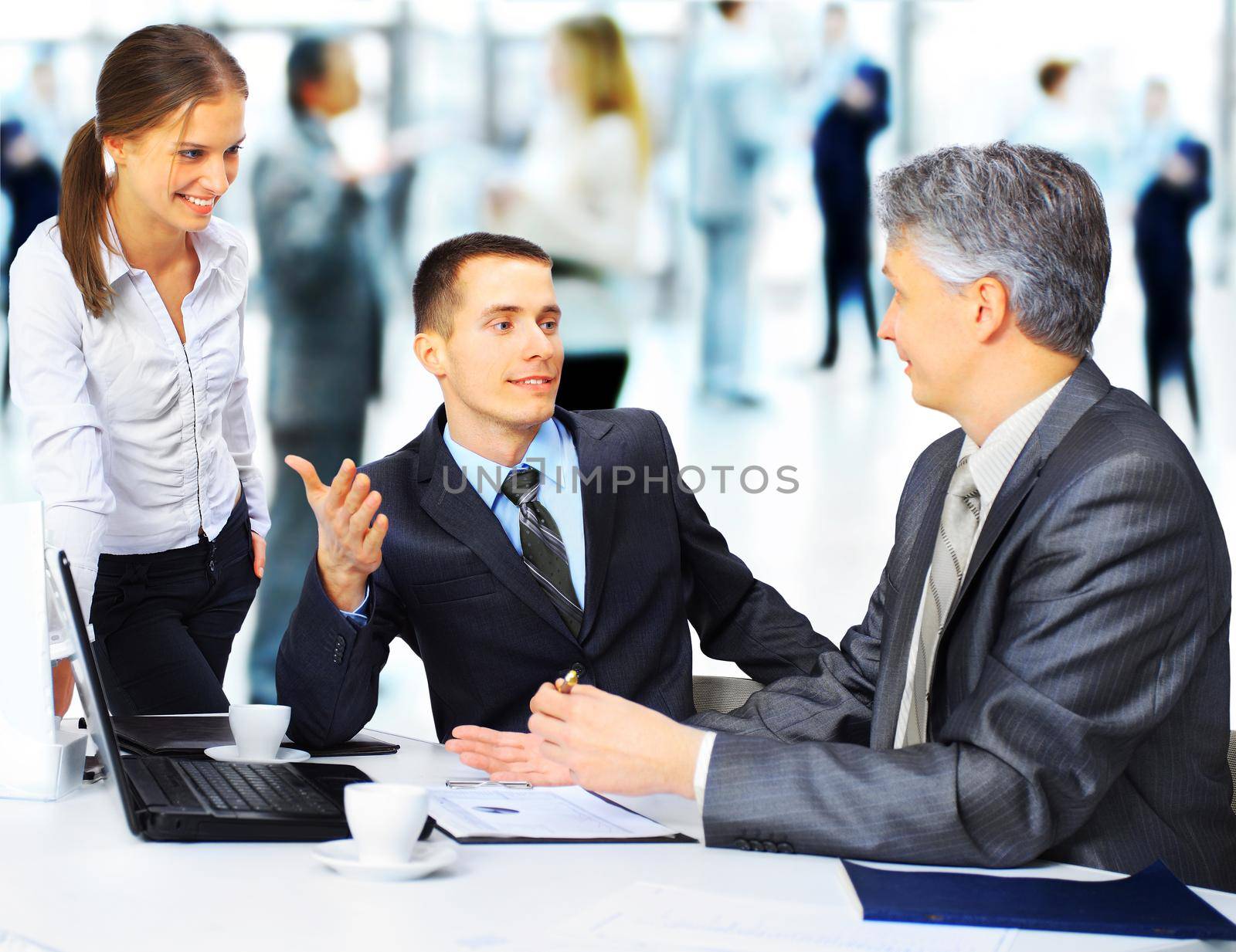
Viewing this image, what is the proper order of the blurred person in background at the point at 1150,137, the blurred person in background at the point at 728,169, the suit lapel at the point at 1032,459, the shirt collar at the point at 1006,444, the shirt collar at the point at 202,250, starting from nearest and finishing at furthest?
the suit lapel at the point at 1032,459 → the shirt collar at the point at 1006,444 → the shirt collar at the point at 202,250 → the blurred person in background at the point at 1150,137 → the blurred person in background at the point at 728,169

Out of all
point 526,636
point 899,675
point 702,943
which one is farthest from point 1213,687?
point 526,636

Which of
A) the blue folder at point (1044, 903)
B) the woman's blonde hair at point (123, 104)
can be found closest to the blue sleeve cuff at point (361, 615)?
the woman's blonde hair at point (123, 104)

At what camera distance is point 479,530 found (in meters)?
2.16

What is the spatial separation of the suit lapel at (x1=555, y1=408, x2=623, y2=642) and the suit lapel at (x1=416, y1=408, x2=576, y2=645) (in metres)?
0.08

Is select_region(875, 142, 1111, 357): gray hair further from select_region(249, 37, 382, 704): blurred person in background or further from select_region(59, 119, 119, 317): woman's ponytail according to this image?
select_region(249, 37, 382, 704): blurred person in background

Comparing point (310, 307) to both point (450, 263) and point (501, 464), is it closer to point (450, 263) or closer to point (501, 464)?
point (450, 263)

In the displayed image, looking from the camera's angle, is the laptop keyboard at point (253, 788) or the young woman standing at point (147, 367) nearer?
the laptop keyboard at point (253, 788)

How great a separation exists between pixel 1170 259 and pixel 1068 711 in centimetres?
400

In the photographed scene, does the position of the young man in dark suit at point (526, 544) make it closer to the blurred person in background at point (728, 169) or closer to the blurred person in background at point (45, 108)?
the blurred person in background at point (728, 169)

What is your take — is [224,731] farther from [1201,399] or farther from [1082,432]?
[1201,399]

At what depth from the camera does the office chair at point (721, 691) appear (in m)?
2.16

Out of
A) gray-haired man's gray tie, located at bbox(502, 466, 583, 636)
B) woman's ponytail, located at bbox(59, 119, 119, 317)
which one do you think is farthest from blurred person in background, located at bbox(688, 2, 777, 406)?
woman's ponytail, located at bbox(59, 119, 119, 317)

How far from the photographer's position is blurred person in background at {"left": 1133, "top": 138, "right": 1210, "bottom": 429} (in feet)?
15.8

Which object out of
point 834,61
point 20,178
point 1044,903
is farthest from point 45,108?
point 1044,903
